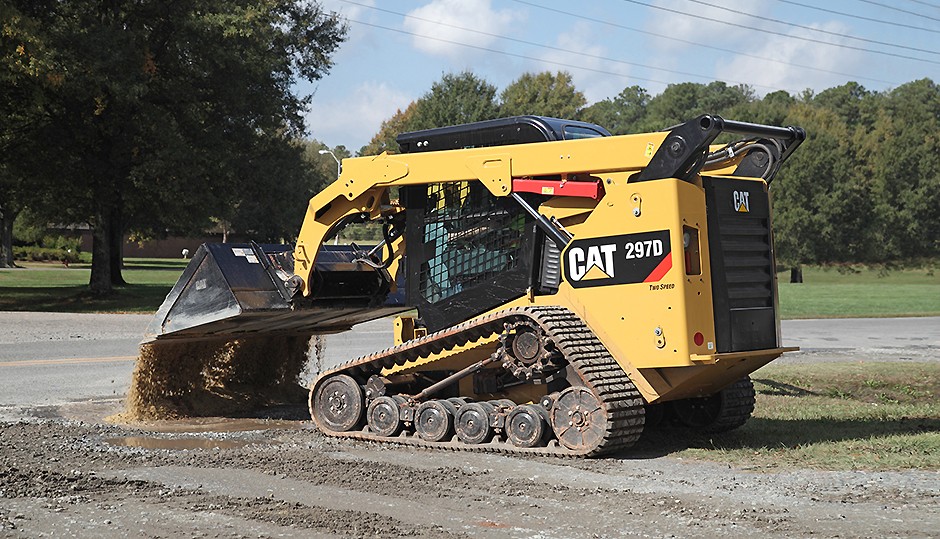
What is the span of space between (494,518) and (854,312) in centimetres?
2978

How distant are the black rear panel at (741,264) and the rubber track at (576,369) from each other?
851 millimetres

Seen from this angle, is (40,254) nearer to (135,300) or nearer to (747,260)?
(135,300)

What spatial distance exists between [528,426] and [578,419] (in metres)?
0.45

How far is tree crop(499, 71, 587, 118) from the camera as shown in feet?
232

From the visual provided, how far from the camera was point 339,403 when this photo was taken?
9.98 m

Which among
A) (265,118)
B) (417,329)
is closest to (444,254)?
(417,329)

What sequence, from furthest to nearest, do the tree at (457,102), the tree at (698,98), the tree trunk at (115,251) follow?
1. the tree at (698,98)
2. the tree at (457,102)
3. the tree trunk at (115,251)

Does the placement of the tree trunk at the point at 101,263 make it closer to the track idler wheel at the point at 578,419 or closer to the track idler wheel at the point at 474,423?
the track idler wheel at the point at 474,423

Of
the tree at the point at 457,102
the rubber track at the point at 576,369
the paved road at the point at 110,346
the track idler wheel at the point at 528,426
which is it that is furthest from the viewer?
the tree at the point at 457,102

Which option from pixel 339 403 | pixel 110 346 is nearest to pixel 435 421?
pixel 339 403

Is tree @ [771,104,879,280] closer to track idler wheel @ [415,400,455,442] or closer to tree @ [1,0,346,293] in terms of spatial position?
tree @ [1,0,346,293]

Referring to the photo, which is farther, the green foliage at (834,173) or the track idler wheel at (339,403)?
the green foliage at (834,173)

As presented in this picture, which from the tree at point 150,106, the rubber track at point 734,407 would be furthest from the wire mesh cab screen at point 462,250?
the tree at point 150,106

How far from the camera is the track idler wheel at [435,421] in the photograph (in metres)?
9.18
